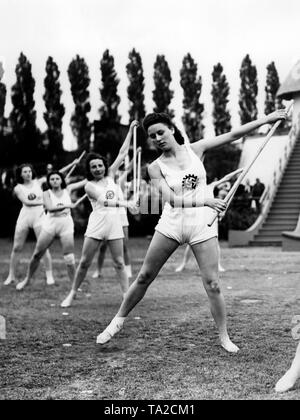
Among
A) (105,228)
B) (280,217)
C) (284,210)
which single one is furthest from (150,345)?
(284,210)

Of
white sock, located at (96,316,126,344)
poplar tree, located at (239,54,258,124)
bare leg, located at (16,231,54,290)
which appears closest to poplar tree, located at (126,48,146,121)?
poplar tree, located at (239,54,258,124)

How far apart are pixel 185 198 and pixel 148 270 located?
731 mm

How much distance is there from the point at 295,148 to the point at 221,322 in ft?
72.5

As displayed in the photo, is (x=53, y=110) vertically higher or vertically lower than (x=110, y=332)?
higher

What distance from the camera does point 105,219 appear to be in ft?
23.4

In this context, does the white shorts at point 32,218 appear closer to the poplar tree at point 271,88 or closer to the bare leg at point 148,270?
the bare leg at point 148,270

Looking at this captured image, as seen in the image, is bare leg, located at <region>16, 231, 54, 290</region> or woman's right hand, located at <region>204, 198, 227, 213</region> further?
bare leg, located at <region>16, 231, 54, 290</region>

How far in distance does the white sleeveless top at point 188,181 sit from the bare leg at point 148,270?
0.83 feet

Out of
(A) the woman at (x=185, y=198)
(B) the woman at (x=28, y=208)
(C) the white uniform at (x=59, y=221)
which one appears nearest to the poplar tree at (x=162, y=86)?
(B) the woman at (x=28, y=208)

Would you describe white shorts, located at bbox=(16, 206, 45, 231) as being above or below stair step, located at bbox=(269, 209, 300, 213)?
above

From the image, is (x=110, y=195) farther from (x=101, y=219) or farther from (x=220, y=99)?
(x=220, y=99)

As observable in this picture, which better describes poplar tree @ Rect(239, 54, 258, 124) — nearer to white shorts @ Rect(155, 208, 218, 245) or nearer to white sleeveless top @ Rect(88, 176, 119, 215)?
white sleeveless top @ Rect(88, 176, 119, 215)

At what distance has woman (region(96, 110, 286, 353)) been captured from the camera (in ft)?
16.0

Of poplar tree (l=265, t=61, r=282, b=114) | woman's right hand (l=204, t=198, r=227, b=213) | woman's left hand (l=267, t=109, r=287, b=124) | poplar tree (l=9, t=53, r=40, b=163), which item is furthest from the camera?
poplar tree (l=265, t=61, r=282, b=114)
